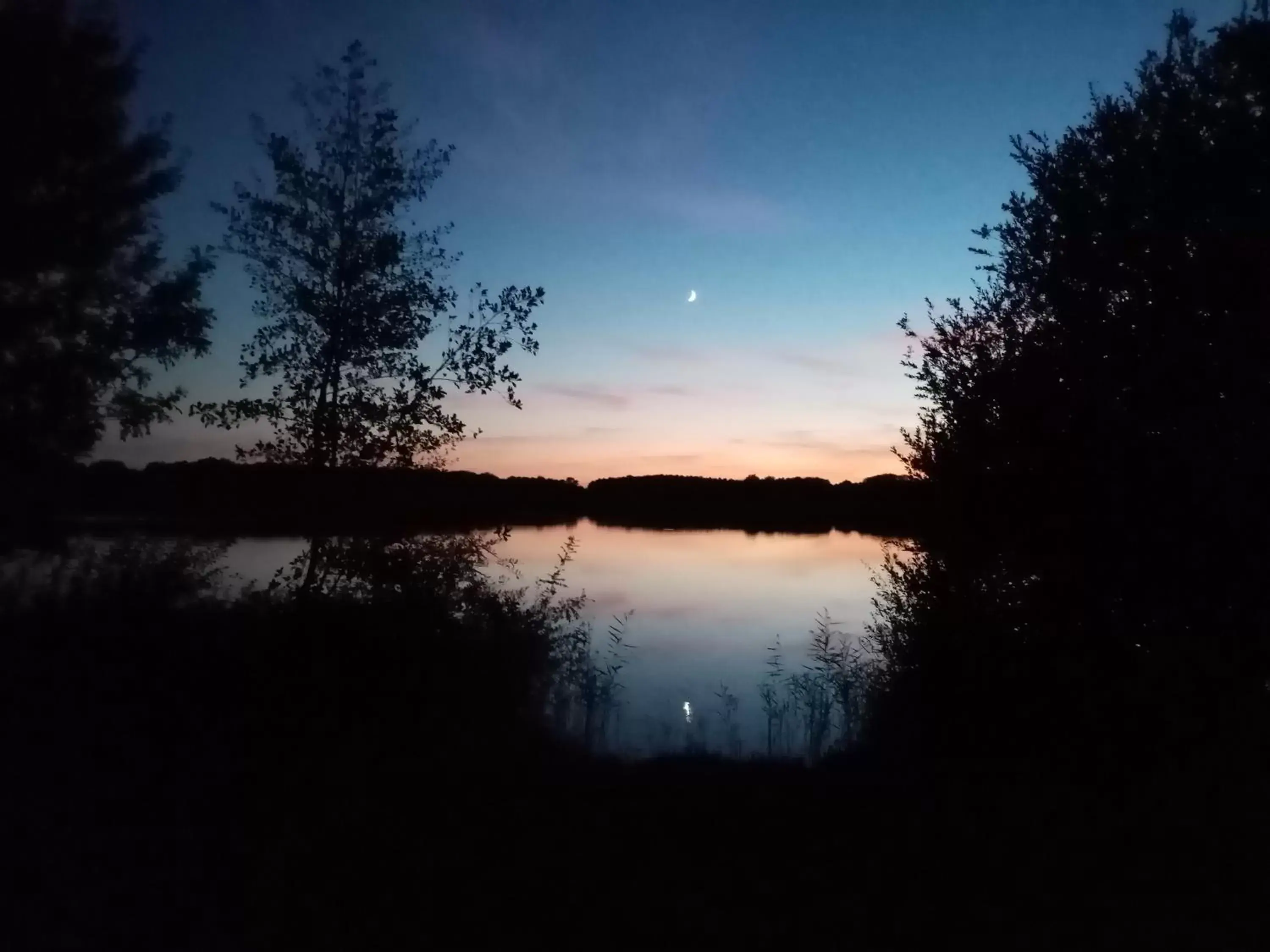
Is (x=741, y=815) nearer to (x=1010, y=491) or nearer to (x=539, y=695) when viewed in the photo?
(x=539, y=695)

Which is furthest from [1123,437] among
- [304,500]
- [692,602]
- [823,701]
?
[692,602]

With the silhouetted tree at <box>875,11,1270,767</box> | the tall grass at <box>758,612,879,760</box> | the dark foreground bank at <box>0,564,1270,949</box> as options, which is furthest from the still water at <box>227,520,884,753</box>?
the silhouetted tree at <box>875,11,1270,767</box>

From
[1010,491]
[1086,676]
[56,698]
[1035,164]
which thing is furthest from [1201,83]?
[56,698]

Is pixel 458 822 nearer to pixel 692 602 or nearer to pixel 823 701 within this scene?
pixel 823 701

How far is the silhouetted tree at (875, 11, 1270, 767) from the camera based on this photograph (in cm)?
917

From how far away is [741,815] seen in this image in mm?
7613

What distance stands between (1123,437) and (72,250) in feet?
41.2

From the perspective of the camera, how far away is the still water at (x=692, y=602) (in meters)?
12.2

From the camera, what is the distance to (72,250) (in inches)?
477

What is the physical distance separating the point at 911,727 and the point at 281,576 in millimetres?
7430

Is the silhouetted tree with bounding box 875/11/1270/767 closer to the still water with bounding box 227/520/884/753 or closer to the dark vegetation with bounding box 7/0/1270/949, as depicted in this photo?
the dark vegetation with bounding box 7/0/1270/949

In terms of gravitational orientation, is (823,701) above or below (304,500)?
below

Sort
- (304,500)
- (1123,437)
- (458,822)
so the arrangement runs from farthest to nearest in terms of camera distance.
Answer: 1. (304,500)
2. (1123,437)
3. (458,822)

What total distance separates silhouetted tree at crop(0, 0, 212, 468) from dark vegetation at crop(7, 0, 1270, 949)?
50 mm
